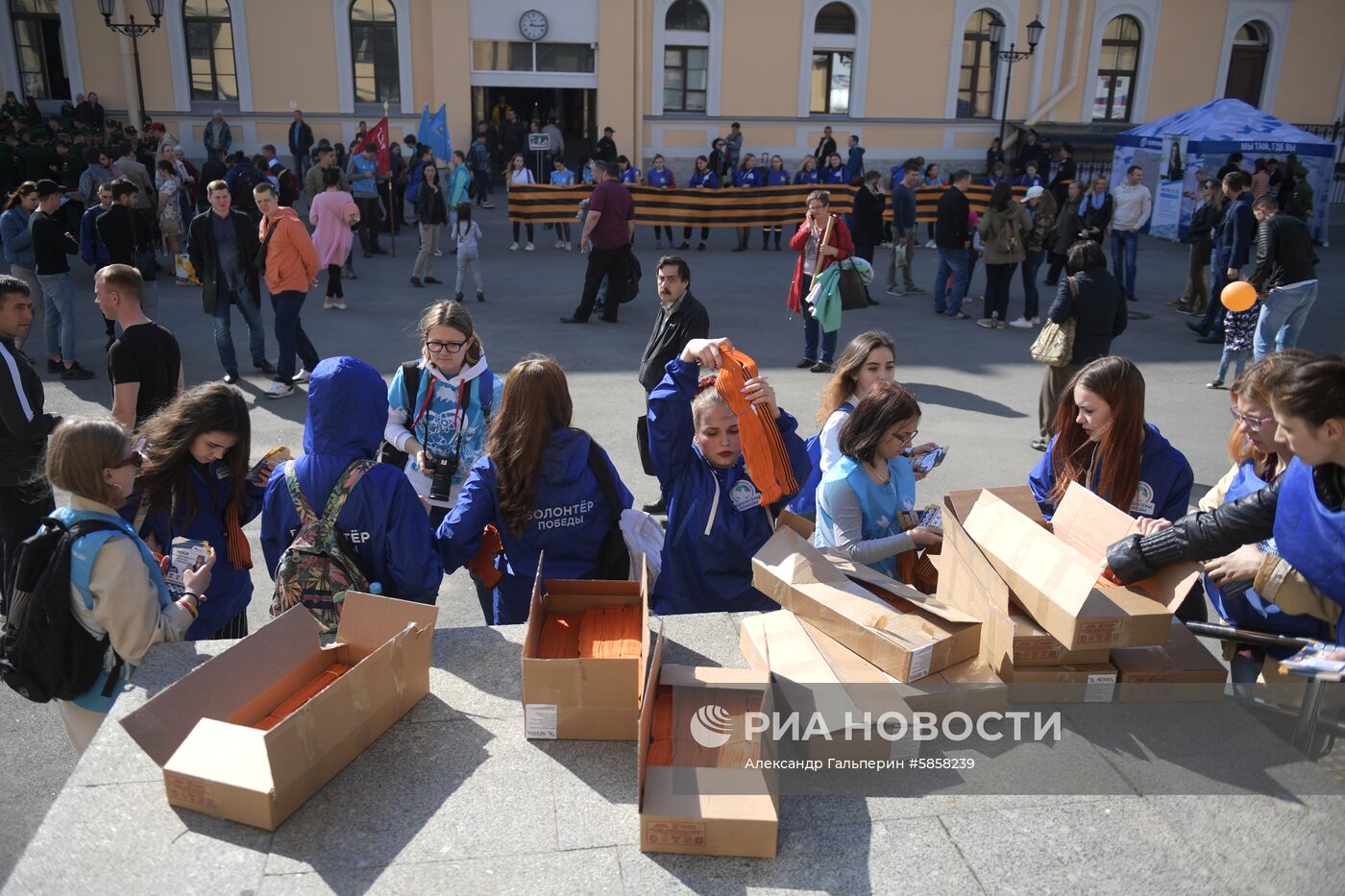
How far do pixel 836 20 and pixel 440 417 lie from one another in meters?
24.9

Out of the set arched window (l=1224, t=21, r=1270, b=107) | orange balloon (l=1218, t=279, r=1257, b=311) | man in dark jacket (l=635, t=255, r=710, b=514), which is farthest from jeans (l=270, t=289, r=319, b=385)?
arched window (l=1224, t=21, r=1270, b=107)

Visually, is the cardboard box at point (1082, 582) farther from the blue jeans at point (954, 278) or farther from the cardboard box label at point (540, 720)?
the blue jeans at point (954, 278)

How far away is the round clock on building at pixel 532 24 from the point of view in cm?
2497

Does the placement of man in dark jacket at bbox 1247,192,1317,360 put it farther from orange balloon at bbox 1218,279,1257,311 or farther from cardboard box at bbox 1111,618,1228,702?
cardboard box at bbox 1111,618,1228,702

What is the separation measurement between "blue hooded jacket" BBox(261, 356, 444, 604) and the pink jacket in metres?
9.28

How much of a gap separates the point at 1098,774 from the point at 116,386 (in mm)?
5519

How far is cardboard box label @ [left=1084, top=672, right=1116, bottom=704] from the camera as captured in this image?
2.81 meters

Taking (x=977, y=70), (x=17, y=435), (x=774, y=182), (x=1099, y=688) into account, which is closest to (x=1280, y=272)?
(x=1099, y=688)

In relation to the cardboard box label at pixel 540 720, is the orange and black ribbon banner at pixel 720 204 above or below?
above

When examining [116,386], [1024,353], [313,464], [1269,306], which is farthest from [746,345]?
[313,464]

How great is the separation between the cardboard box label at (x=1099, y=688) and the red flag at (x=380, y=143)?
1695 cm

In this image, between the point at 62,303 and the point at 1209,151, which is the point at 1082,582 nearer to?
the point at 62,303

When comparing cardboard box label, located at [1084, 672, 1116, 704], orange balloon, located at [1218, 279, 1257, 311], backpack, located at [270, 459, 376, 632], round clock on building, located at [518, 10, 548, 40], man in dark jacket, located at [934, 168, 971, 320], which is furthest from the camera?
round clock on building, located at [518, 10, 548, 40]

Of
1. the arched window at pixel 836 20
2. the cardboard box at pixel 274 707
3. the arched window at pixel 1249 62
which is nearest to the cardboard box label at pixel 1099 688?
the cardboard box at pixel 274 707
